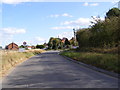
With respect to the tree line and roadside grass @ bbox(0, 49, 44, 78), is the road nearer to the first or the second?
roadside grass @ bbox(0, 49, 44, 78)

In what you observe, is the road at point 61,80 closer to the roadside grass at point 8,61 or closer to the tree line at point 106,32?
the roadside grass at point 8,61

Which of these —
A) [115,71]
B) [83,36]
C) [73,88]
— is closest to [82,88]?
[73,88]

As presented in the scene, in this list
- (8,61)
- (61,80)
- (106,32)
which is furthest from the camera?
(106,32)

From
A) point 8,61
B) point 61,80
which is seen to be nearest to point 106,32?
point 8,61

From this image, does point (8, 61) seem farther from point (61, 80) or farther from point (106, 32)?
point (61, 80)

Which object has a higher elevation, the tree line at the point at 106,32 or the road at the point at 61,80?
the tree line at the point at 106,32

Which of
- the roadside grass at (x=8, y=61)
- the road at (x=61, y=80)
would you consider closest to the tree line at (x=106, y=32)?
the road at (x=61, y=80)

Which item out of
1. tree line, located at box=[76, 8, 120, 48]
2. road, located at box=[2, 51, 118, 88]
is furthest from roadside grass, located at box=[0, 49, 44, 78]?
tree line, located at box=[76, 8, 120, 48]

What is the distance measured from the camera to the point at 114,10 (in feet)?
179

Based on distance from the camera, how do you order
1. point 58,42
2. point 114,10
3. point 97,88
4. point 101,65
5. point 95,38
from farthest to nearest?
1. point 58,42
2. point 114,10
3. point 95,38
4. point 101,65
5. point 97,88

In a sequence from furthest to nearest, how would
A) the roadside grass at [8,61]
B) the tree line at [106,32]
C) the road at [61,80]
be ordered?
the tree line at [106,32], the roadside grass at [8,61], the road at [61,80]

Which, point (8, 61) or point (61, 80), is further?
point (8, 61)

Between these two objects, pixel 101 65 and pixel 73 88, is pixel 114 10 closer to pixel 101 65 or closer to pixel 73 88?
pixel 101 65

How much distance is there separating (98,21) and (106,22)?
3953 millimetres
